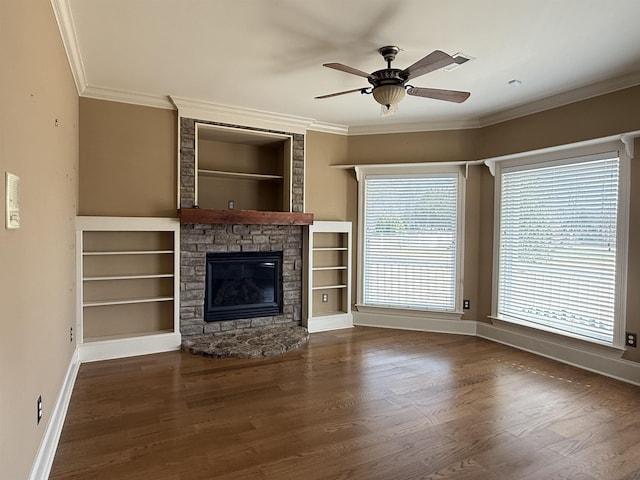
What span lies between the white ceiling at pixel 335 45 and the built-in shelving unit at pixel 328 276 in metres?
A: 1.73

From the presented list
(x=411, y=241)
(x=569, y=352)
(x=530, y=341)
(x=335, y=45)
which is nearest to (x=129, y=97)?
(x=335, y=45)

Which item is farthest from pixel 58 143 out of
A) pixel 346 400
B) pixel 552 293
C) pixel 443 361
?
pixel 552 293

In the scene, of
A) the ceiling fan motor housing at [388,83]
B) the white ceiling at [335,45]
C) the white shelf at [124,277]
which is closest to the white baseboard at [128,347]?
the white shelf at [124,277]

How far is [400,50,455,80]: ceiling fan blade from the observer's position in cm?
246

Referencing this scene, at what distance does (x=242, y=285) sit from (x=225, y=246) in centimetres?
57

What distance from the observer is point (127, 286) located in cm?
413

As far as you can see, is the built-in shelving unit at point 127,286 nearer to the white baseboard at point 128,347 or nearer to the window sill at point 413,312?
the white baseboard at point 128,347

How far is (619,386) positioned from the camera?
11.2ft

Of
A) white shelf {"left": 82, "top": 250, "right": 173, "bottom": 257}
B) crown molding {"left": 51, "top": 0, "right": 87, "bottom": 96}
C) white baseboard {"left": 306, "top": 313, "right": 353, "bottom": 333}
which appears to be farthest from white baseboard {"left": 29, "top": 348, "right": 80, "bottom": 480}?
white baseboard {"left": 306, "top": 313, "right": 353, "bottom": 333}

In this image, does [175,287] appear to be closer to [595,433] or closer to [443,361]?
[443,361]

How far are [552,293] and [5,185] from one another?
4738mm

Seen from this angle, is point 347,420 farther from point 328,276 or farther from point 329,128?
point 329,128

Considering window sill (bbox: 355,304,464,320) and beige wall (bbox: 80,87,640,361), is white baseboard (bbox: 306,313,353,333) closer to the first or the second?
window sill (bbox: 355,304,464,320)

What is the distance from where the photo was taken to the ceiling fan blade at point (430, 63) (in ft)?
8.07
